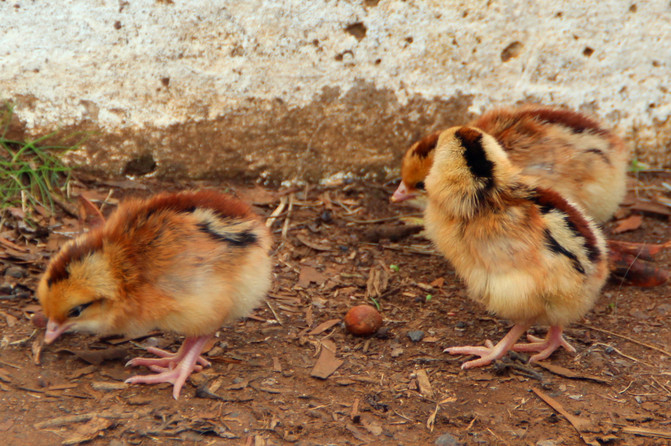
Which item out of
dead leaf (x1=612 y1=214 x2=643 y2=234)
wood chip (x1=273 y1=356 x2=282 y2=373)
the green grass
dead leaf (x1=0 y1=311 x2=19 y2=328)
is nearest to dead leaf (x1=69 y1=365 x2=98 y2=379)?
dead leaf (x1=0 y1=311 x2=19 y2=328)

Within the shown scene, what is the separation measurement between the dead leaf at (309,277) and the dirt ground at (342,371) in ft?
0.04

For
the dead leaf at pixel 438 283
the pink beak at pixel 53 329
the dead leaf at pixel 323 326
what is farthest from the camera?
the dead leaf at pixel 438 283

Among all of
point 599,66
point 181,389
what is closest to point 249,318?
point 181,389

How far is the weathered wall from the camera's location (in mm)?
5055

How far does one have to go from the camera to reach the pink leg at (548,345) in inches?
163

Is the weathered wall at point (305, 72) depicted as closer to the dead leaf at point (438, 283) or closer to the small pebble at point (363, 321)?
the dead leaf at point (438, 283)

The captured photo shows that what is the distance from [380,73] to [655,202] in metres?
2.43

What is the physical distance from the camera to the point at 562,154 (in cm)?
477

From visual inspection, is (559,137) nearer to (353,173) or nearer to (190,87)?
(353,173)

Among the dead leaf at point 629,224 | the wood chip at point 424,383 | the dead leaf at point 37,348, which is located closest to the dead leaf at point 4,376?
the dead leaf at point 37,348

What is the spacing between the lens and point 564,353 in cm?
422

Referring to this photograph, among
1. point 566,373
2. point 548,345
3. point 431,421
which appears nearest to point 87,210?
point 431,421

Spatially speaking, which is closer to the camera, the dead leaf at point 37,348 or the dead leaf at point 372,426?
the dead leaf at point 372,426

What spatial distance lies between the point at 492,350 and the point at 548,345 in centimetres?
34
